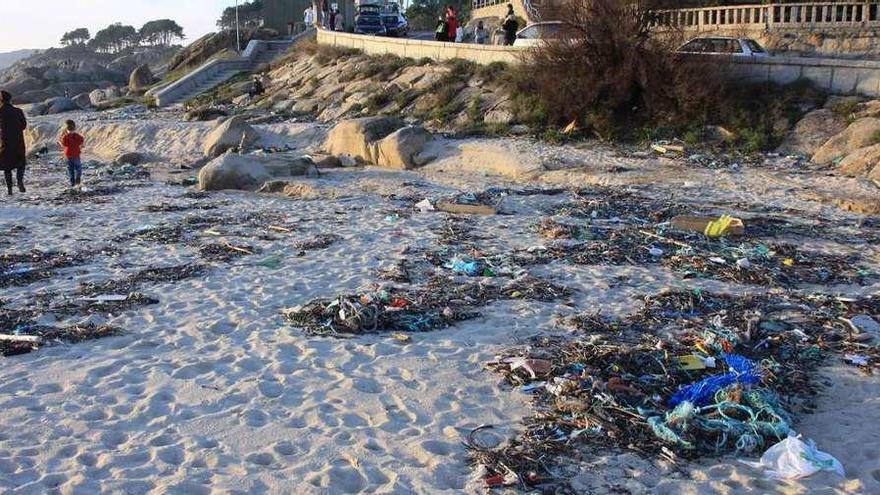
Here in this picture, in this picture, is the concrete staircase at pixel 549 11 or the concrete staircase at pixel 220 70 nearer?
the concrete staircase at pixel 549 11

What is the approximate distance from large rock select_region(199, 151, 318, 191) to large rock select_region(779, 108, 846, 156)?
32.7ft

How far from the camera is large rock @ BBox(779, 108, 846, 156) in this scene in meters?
16.3

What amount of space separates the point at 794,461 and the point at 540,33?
60.6 feet

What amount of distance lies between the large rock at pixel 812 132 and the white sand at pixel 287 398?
6.64 metres

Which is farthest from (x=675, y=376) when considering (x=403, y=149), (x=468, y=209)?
(x=403, y=149)

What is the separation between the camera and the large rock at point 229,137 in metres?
20.6

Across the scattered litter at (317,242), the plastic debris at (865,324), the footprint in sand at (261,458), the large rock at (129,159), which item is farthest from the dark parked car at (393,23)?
A: the footprint in sand at (261,458)

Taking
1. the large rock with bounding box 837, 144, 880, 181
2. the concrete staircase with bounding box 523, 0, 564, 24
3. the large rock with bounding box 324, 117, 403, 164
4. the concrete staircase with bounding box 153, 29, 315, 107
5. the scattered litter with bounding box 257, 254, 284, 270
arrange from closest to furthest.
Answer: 1. the scattered litter with bounding box 257, 254, 284, 270
2. the large rock with bounding box 837, 144, 880, 181
3. the large rock with bounding box 324, 117, 403, 164
4. the concrete staircase with bounding box 523, 0, 564, 24
5. the concrete staircase with bounding box 153, 29, 315, 107

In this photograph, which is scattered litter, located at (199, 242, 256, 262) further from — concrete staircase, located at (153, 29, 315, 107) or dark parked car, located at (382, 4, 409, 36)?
dark parked car, located at (382, 4, 409, 36)

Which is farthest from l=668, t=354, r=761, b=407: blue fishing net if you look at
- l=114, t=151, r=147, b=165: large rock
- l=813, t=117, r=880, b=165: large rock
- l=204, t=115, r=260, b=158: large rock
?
l=114, t=151, r=147, b=165: large rock

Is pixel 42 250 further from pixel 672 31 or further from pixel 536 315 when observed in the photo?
pixel 672 31

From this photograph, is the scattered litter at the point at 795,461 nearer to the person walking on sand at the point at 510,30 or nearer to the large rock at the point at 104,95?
the person walking on sand at the point at 510,30

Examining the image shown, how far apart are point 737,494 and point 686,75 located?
14765mm

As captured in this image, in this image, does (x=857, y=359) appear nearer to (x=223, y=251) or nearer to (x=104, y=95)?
(x=223, y=251)
